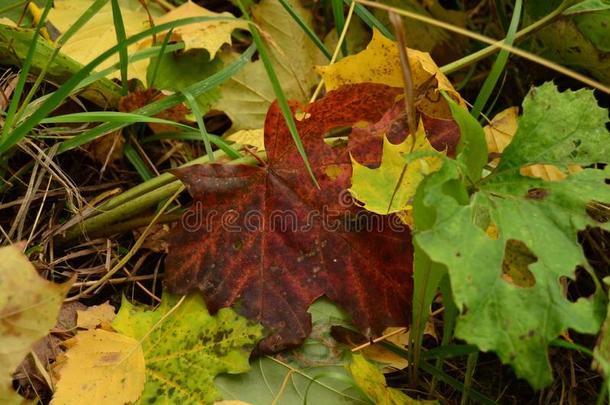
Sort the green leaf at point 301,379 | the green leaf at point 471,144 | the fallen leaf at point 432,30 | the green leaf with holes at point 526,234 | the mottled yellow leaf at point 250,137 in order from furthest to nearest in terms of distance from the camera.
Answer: the fallen leaf at point 432,30 → the mottled yellow leaf at point 250,137 → the green leaf at point 301,379 → the green leaf at point 471,144 → the green leaf with holes at point 526,234

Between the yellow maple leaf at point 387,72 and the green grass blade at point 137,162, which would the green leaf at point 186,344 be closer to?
the green grass blade at point 137,162

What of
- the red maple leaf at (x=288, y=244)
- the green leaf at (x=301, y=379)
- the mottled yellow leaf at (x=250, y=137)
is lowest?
the green leaf at (x=301, y=379)

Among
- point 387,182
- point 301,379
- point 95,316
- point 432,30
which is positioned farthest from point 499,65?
point 95,316

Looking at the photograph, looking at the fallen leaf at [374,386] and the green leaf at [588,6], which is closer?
the fallen leaf at [374,386]

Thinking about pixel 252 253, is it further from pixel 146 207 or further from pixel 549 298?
pixel 549 298

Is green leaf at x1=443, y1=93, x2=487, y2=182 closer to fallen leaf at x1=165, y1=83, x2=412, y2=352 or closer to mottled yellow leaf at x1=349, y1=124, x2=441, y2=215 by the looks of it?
mottled yellow leaf at x1=349, y1=124, x2=441, y2=215

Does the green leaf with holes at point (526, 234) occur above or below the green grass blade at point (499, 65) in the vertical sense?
below

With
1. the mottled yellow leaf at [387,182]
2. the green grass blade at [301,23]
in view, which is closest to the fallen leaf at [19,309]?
the mottled yellow leaf at [387,182]

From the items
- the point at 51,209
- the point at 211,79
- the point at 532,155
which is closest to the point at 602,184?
the point at 532,155

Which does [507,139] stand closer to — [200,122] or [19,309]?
[200,122]
